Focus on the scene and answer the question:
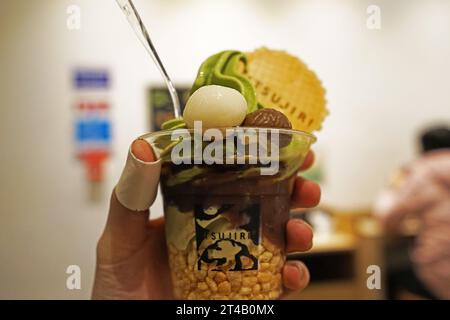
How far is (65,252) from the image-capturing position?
2.39 feet

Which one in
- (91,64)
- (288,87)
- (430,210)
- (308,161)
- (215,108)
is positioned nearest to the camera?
(215,108)

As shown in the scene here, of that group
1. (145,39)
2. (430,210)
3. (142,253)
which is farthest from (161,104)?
(430,210)

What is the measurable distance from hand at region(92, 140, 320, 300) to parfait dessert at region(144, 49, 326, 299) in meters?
0.03

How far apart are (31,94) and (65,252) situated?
0.26m

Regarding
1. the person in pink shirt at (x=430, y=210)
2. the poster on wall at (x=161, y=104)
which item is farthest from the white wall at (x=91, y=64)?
the person in pink shirt at (x=430, y=210)

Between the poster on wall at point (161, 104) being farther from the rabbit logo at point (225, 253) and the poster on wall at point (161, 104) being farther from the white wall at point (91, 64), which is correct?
→ the rabbit logo at point (225, 253)

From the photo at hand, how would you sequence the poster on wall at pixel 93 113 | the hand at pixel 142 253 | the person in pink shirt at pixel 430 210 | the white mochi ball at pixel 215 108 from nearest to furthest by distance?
1. the white mochi ball at pixel 215 108
2. the hand at pixel 142 253
3. the poster on wall at pixel 93 113
4. the person in pink shirt at pixel 430 210

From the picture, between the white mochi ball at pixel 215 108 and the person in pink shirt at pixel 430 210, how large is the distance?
1.26 metres

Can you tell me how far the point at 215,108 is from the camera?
513 mm

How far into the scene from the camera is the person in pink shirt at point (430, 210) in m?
1.71

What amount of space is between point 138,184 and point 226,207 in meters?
0.11

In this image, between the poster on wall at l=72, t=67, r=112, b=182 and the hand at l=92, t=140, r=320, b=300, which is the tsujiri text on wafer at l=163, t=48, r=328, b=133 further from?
the poster on wall at l=72, t=67, r=112, b=182

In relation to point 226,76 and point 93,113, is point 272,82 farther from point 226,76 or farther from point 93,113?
point 93,113

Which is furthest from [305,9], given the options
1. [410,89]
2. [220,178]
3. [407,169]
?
[410,89]
